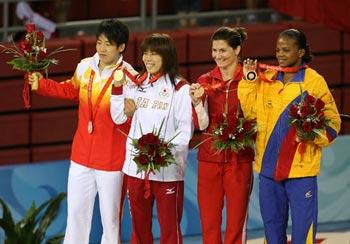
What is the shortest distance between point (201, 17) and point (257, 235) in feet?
7.97

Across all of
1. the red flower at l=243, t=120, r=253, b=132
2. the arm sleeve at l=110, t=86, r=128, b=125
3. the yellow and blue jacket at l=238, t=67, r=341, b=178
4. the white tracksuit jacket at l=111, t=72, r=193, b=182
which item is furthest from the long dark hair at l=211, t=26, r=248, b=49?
the arm sleeve at l=110, t=86, r=128, b=125

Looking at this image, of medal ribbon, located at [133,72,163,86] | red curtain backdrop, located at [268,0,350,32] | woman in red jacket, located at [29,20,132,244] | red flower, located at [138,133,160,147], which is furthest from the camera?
red curtain backdrop, located at [268,0,350,32]

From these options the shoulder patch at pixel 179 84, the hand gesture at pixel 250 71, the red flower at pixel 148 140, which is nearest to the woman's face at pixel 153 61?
the shoulder patch at pixel 179 84

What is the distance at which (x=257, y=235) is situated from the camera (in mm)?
12234

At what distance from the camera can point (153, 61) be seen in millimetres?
9984

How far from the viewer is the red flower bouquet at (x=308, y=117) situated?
9.63 meters

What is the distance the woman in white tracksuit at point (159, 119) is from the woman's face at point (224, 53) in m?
0.29

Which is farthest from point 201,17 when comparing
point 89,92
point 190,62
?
point 89,92

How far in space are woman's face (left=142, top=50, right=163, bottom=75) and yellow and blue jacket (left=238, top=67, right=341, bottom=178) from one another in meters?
0.58

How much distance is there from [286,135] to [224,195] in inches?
25.3

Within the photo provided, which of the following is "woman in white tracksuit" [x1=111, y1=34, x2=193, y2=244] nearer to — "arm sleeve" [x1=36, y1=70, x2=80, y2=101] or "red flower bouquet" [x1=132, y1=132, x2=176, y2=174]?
"red flower bouquet" [x1=132, y1=132, x2=176, y2=174]

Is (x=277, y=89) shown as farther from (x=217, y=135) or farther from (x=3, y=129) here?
(x=3, y=129)

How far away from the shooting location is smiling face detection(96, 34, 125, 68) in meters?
10.2

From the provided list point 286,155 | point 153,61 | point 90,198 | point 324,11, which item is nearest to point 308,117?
point 286,155
